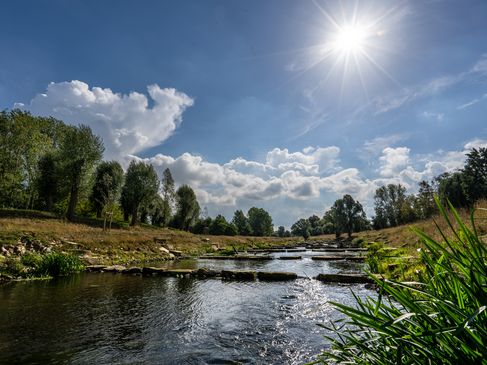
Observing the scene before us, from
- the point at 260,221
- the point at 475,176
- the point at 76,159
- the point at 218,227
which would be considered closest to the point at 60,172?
the point at 76,159

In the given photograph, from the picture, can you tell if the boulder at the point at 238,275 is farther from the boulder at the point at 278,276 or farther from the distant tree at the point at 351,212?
the distant tree at the point at 351,212

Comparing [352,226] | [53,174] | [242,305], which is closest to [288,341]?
[242,305]

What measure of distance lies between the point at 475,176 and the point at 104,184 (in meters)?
78.8

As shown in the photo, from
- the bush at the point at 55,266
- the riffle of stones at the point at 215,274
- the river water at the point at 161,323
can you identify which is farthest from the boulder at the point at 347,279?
the bush at the point at 55,266

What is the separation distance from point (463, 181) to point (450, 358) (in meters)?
71.5

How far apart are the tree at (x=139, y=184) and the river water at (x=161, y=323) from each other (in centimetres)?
4285

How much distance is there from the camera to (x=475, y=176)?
60.5 m

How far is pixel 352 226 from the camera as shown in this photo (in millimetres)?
66000

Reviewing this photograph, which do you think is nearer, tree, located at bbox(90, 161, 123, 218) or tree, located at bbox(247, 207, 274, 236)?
tree, located at bbox(90, 161, 123, 218)

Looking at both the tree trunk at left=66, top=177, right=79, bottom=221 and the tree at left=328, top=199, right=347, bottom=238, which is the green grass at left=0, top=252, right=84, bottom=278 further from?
the tree at left=328, top=199, right=347, bottom=238

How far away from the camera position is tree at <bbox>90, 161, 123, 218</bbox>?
47.3m

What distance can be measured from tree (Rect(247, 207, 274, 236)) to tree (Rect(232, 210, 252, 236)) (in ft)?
12.3

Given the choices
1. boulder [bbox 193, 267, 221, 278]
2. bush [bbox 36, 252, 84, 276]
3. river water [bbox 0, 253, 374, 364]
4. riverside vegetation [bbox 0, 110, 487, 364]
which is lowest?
river water [bbox 0, 253, 374, 364]

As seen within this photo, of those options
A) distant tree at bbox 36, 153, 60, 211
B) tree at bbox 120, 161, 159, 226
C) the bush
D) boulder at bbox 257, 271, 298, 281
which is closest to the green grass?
the bush
